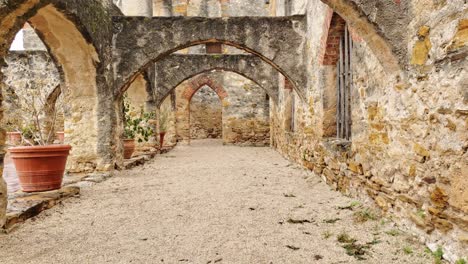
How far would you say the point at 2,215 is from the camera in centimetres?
265

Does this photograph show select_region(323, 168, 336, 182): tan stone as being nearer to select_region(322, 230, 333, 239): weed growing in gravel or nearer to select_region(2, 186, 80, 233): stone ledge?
select_region(322, 230, 333, 239): weed growing in gravel

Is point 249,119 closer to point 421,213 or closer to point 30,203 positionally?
point 30,203

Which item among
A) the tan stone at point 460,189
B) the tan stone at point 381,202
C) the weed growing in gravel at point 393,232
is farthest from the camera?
the tan stone at point 381,202

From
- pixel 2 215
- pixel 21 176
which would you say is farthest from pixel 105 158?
pixel 2 215

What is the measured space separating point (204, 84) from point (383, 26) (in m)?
10.8

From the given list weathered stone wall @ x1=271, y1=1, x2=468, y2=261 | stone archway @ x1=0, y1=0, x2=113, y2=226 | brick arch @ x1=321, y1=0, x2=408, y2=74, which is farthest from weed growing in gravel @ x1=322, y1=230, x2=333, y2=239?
stone archway @ x1=0, y1=0, x2=113, y2=226

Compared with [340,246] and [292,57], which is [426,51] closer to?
[340,246]

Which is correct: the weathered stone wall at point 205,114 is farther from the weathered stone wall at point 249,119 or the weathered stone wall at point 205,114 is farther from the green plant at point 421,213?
the green plant at point 421,213

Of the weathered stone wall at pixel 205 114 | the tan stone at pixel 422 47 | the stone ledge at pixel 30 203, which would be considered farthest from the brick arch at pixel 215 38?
the weathered stone wall at pixel 205 114

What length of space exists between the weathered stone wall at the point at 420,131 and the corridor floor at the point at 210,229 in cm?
22

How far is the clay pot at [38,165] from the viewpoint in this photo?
3750 millimetres

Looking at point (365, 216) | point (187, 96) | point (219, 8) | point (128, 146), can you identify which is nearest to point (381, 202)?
point (365, 216)

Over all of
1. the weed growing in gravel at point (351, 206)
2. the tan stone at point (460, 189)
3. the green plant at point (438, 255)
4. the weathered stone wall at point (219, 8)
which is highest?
the weathered stone wall at point (219, 8)

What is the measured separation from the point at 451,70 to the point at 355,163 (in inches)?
68.2
